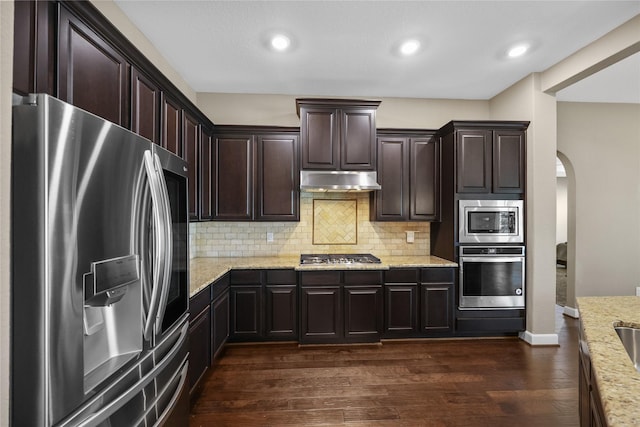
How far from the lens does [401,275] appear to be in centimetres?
336

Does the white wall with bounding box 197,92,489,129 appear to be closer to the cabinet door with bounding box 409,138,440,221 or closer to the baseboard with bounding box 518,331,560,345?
the cabinet door with bounding box 409,138,440,221

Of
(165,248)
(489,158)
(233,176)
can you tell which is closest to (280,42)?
(233,176)

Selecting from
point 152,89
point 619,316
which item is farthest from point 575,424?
point 152,89

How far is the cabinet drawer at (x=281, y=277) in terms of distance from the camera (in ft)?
10.7

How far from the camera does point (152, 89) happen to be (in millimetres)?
2141

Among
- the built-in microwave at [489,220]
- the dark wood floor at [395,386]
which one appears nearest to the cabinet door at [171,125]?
the dark wood floor at [395,386]

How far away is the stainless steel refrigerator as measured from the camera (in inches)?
34.6

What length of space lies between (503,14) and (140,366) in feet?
10.6

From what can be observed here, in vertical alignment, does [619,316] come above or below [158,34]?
below

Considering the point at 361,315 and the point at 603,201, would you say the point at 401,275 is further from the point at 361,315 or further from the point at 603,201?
the point at 603,201

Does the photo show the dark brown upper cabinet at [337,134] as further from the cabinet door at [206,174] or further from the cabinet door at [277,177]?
the cabinet door at [206,174]

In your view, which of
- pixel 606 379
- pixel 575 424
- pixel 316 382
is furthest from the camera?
pixel 316 382

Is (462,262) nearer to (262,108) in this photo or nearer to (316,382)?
(316,382)

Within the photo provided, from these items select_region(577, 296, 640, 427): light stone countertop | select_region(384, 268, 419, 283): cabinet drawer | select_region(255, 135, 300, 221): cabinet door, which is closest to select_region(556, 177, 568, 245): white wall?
select_region(384, 268, 419, 283): cabinet drawer
